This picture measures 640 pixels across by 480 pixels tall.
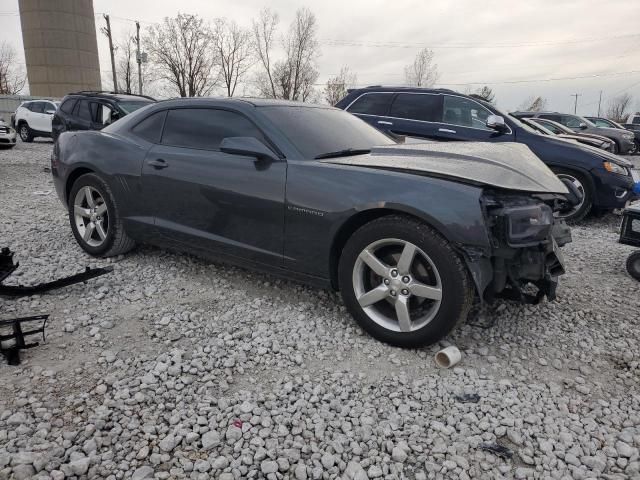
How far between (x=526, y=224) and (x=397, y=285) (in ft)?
2.65

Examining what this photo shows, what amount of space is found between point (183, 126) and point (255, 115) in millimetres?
771

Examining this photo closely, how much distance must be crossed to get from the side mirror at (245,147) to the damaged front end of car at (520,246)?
1475mm

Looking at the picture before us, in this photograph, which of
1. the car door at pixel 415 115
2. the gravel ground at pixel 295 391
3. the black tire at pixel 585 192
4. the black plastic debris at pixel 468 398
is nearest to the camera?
the gravel ground at pixel 295 391

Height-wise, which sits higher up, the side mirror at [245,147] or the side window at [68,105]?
the side window at [68,105]

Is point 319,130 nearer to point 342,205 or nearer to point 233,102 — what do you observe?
point 233,102

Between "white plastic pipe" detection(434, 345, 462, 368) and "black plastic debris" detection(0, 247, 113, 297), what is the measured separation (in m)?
2.60

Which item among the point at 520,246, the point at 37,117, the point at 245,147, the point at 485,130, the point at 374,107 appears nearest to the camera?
the point at 520,246

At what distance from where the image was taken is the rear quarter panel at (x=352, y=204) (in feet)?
8.47

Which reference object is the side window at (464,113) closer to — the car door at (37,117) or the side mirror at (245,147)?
the side mirror at (245,147)

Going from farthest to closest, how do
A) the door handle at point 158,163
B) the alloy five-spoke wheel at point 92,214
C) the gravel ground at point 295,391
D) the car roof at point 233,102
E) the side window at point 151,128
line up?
the alloy five-spoke wheel at point 92,214 < the side window at point 151,128 < the door handle at point 158,163 < the car roof at point 233,102 < the gravel ground at point 295,391

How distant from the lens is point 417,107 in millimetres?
7332

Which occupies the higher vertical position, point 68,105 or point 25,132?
point 68,105

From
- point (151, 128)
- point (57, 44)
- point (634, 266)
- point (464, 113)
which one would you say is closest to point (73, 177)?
point (151, 128)

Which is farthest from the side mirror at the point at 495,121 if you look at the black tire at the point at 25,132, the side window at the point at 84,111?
the black tire at the point at 25,132
